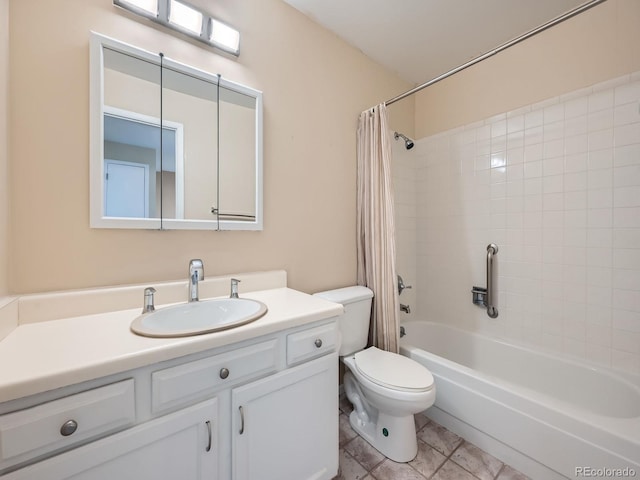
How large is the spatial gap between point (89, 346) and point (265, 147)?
1.18m

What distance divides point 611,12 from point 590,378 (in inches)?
81.4

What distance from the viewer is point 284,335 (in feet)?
3.24

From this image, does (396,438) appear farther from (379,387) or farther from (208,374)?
(208,374)

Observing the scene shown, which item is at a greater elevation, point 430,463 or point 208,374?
point 208,374

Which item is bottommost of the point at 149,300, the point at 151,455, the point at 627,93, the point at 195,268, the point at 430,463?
the point at 430,463

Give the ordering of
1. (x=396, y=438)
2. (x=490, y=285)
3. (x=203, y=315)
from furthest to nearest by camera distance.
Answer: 1. (x=490, y=285)
2. (x=396, y=438)
3. (x=203, y=315)

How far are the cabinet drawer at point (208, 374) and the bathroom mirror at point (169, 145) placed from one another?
0.67 meters

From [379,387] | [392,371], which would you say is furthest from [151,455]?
[392,371]

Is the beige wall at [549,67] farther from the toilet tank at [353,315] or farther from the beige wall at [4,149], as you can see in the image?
the beige wall at [4,149]

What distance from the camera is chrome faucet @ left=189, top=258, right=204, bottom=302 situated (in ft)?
3.71

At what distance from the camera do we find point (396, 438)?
1345 millimetres

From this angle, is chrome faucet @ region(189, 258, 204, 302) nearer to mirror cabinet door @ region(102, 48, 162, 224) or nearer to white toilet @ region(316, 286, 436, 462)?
mirror cabinet door @ region(102, 48, 162, 224)

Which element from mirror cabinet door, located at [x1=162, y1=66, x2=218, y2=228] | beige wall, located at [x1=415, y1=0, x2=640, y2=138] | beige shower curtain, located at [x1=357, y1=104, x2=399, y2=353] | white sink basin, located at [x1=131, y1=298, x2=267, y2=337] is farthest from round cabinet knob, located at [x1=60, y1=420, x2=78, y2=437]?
beige wall, located at [x1=415, y1=0, x2=640, y2=138]

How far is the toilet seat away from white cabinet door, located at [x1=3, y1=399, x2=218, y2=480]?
0.81m
